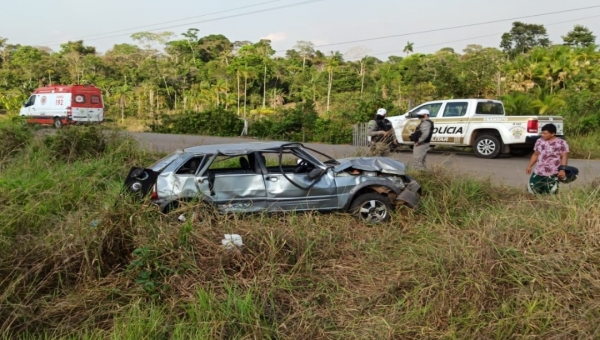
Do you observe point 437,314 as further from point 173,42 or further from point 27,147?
point 173,42

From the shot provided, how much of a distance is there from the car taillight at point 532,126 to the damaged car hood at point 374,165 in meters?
7.51

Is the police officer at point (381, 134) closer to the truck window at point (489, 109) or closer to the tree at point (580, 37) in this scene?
the truck window at point (489, 109)

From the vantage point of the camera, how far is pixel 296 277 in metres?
4.91

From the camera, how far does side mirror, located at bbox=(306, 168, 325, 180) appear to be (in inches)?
277

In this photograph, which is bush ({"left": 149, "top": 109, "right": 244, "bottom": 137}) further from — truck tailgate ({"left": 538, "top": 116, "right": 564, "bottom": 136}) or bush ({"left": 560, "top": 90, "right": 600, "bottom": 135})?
truck tailgate ({"left": 538, "top": 116, "right": 564, "bottom": 136})

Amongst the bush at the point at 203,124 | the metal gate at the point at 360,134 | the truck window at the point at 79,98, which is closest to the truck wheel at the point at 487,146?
the metal gate at the point at 360,134

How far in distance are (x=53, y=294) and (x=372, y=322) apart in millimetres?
2873

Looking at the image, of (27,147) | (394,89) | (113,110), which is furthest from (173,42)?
(27,147)

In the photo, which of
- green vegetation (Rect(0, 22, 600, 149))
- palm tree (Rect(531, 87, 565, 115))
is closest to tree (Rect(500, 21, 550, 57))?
green vegetation (Rect(0, 22, 600, 149))

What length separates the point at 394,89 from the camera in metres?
35.1

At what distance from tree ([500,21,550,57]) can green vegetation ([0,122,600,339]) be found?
5689 centimetres

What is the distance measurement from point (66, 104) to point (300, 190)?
2177cm

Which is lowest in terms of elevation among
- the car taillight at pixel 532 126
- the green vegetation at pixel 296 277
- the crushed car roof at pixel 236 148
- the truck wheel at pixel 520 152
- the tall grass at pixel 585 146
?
the green vegetation at pixel 296 277

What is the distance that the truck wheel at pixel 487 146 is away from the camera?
14211mm
